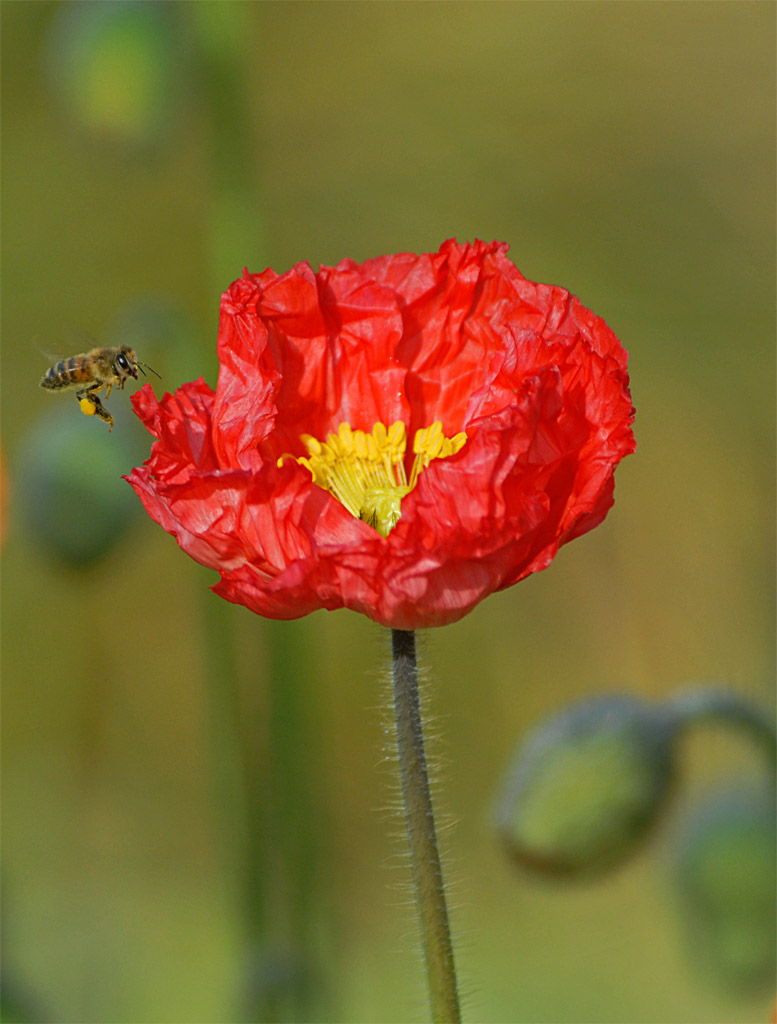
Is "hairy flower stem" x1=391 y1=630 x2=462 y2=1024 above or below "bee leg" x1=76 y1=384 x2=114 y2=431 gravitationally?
below

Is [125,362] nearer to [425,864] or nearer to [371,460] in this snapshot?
[371,460]

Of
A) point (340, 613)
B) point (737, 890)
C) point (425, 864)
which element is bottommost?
point (737, 890)

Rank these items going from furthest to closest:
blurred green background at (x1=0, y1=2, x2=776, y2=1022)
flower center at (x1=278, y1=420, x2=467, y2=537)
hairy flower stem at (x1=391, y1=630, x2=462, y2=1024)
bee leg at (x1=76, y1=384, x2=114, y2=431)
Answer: blurred green background at (x1=0, y1=2, x2=776, y2=1022) → bee leg at (x1=76, y1=384, x2=114, y2=431) → flower center at (x1=278, y1=420, x2=467, y2=537) → hairy flower stem at (x1=391, y1=630, x2=462, y2=1024)

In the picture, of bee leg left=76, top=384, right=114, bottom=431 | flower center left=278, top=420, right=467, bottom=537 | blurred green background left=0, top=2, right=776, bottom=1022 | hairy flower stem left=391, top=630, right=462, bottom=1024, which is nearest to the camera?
hairy flower stem left=391, top=630, right=462, bottom=1024

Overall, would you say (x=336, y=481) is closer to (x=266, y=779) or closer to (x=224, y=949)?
(x=266, y=779)

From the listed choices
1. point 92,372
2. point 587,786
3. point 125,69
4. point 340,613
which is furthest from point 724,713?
point 340,613

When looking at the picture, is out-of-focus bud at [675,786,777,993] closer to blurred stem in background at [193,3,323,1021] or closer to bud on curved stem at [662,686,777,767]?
bud on curved stem at [662,686,777,767]

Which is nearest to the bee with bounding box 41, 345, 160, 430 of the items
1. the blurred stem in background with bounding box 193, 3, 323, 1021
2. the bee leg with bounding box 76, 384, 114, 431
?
the bee leg with bounding box 76, 384, 114, 431
